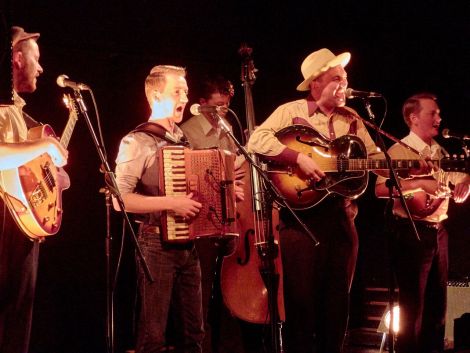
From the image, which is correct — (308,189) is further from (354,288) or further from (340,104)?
(354,288)

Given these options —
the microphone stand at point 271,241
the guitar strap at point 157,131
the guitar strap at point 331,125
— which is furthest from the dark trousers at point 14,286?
the guitar strap at point 331,125

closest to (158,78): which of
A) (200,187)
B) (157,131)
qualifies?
(157,131)

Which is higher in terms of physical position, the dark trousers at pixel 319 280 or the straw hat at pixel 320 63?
the straw hat at pixel 320 63

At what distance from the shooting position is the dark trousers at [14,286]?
4195 millimetres

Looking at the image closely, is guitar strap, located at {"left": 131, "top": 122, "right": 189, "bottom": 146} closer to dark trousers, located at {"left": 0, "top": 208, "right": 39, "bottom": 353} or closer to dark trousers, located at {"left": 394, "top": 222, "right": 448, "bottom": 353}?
dark trousers, located at {"left": 0, "top": 208, "right": 39, "bottom": 353}

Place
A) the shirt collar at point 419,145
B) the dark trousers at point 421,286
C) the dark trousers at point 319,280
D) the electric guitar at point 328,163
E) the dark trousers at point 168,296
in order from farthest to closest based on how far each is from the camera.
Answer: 1. the shirt collar at point 419,145
2. the dark trousers at point 421,286
3. the electric guitar at point 328,163
4. the dark trousers at point 319,280
5. the dark trousers at point 168,296

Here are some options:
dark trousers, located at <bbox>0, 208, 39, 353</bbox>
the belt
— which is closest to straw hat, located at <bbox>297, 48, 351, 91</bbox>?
the belt

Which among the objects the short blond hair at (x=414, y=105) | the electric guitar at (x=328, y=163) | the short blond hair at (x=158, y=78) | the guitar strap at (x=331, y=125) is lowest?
the electric guitar at (x=328, y=163)

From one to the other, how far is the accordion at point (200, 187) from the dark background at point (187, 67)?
241cm

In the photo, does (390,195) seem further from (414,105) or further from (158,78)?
(158,78)

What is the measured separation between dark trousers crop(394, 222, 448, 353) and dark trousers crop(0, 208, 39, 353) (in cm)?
330

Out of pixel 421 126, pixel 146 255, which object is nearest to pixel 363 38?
pixel 421 126

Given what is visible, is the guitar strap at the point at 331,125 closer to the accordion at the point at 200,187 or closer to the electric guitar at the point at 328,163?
the electric guitar at the point at 328,163

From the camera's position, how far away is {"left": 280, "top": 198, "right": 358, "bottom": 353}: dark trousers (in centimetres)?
485
